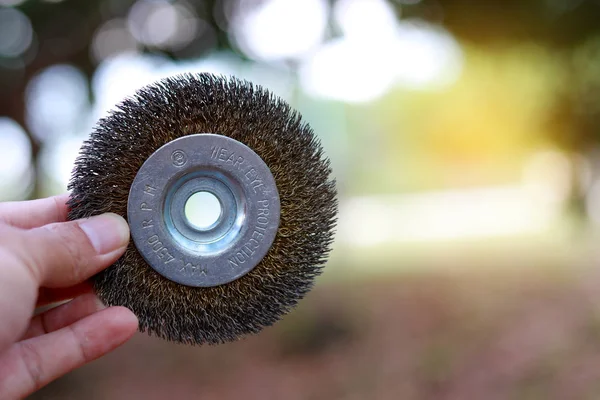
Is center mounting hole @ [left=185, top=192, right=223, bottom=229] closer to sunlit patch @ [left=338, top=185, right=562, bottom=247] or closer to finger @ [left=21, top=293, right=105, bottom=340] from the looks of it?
finger @ [left=21, top=293, right=105, bottom=340]

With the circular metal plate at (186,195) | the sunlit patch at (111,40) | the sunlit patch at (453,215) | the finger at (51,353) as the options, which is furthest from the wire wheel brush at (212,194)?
the sunlit patch at (453,215)

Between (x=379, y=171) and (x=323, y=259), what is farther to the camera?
(x=379, y=171)

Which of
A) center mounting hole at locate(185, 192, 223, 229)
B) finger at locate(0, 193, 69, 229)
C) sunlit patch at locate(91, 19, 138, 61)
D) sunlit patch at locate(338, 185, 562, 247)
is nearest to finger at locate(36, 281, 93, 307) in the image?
finger at locate(0, 193, 69, 229)

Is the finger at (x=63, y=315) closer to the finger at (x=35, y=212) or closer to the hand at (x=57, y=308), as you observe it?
the hand at (x=57, y=308)

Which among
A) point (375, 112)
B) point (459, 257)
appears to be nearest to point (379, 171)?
point (375, 112)

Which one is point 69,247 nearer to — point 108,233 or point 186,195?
point 108,233

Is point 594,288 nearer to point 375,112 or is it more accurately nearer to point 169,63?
point 375,112

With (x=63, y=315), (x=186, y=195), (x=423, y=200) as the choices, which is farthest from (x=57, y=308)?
(x=423, y=200)
